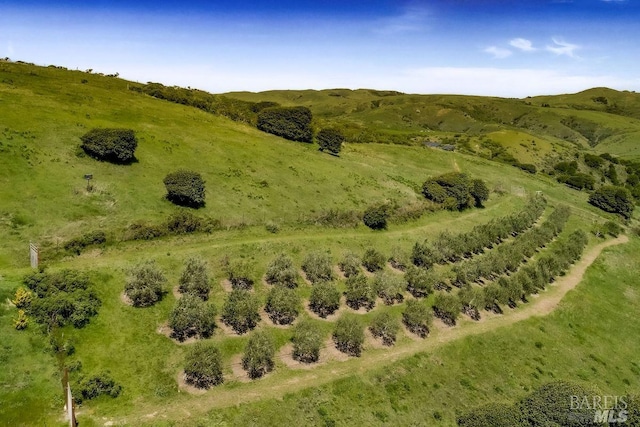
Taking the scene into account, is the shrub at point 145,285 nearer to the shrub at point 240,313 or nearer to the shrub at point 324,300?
the shrub at point 240,313

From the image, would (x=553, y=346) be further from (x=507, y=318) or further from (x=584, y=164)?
(x=584, y=164)

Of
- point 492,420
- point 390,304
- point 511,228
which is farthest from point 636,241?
point 492,420

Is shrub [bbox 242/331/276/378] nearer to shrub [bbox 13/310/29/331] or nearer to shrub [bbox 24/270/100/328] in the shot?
shrub [bbox 24/270/100/328]

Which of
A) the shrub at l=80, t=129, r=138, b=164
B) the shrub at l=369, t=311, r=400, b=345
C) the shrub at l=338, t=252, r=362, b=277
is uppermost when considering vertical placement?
the shrub at l=80, t=129, r=138, b=164

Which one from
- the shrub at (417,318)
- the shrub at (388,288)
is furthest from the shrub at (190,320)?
the shrub at (417,318)

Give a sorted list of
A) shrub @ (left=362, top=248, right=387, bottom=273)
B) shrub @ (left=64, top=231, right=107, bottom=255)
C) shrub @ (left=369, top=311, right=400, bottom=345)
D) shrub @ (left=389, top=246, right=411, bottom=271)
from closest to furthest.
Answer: shrub @ (left=369, top=311, right=400, bottom=345) → shrub @ (left=64, top=231, right=107, bottom=255) → shrub @ (left=362, top=248, right=387, bottom=273) → shrub @ (left=389, top=246, right=411, bottom=271)

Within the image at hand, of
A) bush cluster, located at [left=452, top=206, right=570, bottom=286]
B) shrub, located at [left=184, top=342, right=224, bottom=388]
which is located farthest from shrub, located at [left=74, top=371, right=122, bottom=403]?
bush cluster, located at [left=452, top=206, right=570, bottom=286]

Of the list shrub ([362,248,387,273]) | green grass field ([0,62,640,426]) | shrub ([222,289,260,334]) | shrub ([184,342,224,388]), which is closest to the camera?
green grass field ([0,62,640,426])
